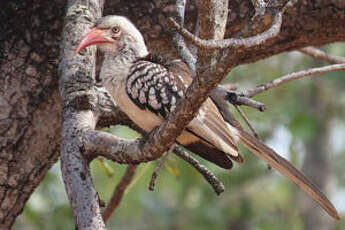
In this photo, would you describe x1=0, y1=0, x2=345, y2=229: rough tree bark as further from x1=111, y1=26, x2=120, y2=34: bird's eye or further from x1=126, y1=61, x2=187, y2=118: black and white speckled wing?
x1=126, y1=61, x2=187, y2=118: black and white speckled wing

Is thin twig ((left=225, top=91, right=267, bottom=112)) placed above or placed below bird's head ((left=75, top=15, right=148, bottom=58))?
above

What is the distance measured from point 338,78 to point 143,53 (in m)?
3.11

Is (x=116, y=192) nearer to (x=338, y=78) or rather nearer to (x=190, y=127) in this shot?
(x=190, y=127)

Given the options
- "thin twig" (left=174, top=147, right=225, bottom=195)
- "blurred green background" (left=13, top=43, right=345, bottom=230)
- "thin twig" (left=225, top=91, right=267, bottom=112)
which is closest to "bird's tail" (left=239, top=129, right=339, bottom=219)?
"thin twig" (left=174, top=147, right=225, bottom=195)

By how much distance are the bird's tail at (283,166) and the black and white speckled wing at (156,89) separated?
0.35 metres

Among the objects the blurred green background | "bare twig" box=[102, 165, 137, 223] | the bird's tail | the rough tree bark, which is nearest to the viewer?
the bird's tail

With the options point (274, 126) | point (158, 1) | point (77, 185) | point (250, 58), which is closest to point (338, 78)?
point (274, 126)

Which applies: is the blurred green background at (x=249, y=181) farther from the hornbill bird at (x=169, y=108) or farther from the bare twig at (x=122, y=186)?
the hornbill bird at (x=169, y=108)

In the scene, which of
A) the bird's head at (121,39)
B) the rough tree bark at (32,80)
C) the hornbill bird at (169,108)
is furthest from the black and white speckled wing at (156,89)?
the rough tree bark at (32,80)

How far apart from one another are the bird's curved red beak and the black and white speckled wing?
232 millimetres

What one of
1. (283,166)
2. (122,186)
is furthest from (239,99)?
(122,186)

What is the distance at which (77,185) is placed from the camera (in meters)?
2.40

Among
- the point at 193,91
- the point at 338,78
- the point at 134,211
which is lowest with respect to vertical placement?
the point at 134,211

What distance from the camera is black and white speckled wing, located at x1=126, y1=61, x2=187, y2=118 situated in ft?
9.40
